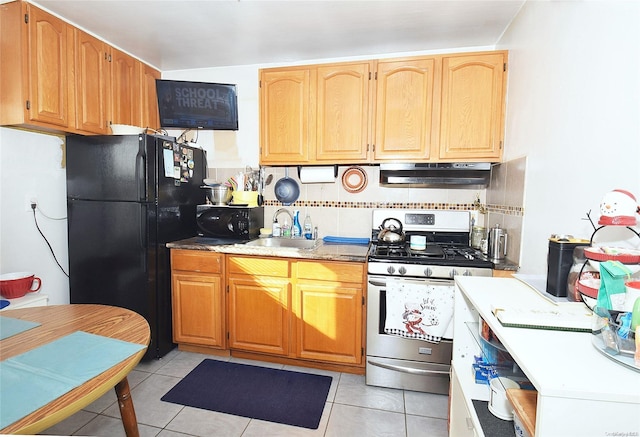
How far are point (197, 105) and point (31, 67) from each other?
1.05 metres

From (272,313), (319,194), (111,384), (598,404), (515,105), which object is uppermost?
(515,105)

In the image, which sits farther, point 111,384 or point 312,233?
point 312,233

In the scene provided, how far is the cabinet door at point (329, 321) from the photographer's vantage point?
2143 mm

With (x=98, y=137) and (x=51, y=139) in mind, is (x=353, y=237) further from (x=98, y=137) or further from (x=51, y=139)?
(x=51, y=139)

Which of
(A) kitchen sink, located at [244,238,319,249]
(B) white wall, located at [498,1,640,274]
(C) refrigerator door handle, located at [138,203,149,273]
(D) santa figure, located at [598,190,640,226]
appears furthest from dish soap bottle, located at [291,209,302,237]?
(D) santa figure, located at [598,190,640,226]

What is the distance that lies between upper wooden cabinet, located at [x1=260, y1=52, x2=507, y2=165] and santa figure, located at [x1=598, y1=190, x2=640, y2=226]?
1.44m

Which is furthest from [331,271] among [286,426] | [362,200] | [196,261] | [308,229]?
[196,261]

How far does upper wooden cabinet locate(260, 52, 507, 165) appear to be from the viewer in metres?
2.21

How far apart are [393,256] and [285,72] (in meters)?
1.65

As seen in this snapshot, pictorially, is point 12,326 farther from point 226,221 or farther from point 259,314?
point 226,221

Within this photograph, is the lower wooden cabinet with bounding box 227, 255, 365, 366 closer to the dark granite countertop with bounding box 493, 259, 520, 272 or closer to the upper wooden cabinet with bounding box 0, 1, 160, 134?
the dark granite countertop with bounding box 493, 259, 520, 272

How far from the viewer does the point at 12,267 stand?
83.7 inches

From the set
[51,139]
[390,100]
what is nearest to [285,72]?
[390,100]

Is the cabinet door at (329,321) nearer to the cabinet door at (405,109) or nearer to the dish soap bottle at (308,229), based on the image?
the dish soap bottle at (308,229)
